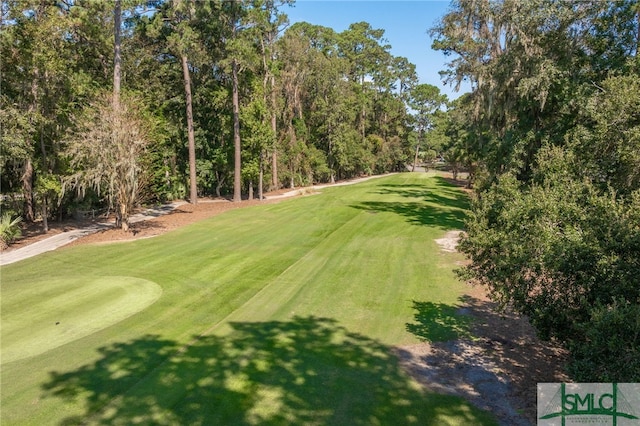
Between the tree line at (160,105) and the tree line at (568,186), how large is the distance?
1374 cm

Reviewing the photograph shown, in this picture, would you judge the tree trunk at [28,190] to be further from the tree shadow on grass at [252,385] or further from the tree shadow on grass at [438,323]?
the tree shadow on grass at [438,323]

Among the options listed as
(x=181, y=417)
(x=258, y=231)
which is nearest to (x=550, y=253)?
(x=181, y=417)

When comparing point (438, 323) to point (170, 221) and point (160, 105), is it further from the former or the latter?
point (160, 105)

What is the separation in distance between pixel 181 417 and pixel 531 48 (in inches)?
637

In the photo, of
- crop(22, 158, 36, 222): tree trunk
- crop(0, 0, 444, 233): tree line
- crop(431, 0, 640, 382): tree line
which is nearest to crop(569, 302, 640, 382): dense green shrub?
crop(431, 0, 640, 382): tree line

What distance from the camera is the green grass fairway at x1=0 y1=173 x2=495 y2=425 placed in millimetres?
5309

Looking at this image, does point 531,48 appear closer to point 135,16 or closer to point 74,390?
point 74,390

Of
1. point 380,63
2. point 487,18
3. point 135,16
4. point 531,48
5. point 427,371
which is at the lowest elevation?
point 427,371

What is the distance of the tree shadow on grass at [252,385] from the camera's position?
5.12 metres

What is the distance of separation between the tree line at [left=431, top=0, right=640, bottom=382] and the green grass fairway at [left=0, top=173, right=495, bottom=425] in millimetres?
1811

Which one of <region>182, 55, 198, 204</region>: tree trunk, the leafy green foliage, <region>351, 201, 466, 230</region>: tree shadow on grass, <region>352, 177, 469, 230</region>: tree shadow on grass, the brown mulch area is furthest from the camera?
<region>182, 55, 198, 204</region>: tree trunk

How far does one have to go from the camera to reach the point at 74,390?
222 inches

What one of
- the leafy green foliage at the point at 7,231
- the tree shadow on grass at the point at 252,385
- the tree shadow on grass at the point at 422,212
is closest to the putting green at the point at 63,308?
the tree shadow on grass at the point at 252,385

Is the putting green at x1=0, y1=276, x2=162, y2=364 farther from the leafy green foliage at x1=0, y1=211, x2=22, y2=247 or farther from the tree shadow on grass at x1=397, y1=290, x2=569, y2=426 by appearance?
the tree shadow on grass at x1=397, y1=290, x2=569, y2=426
